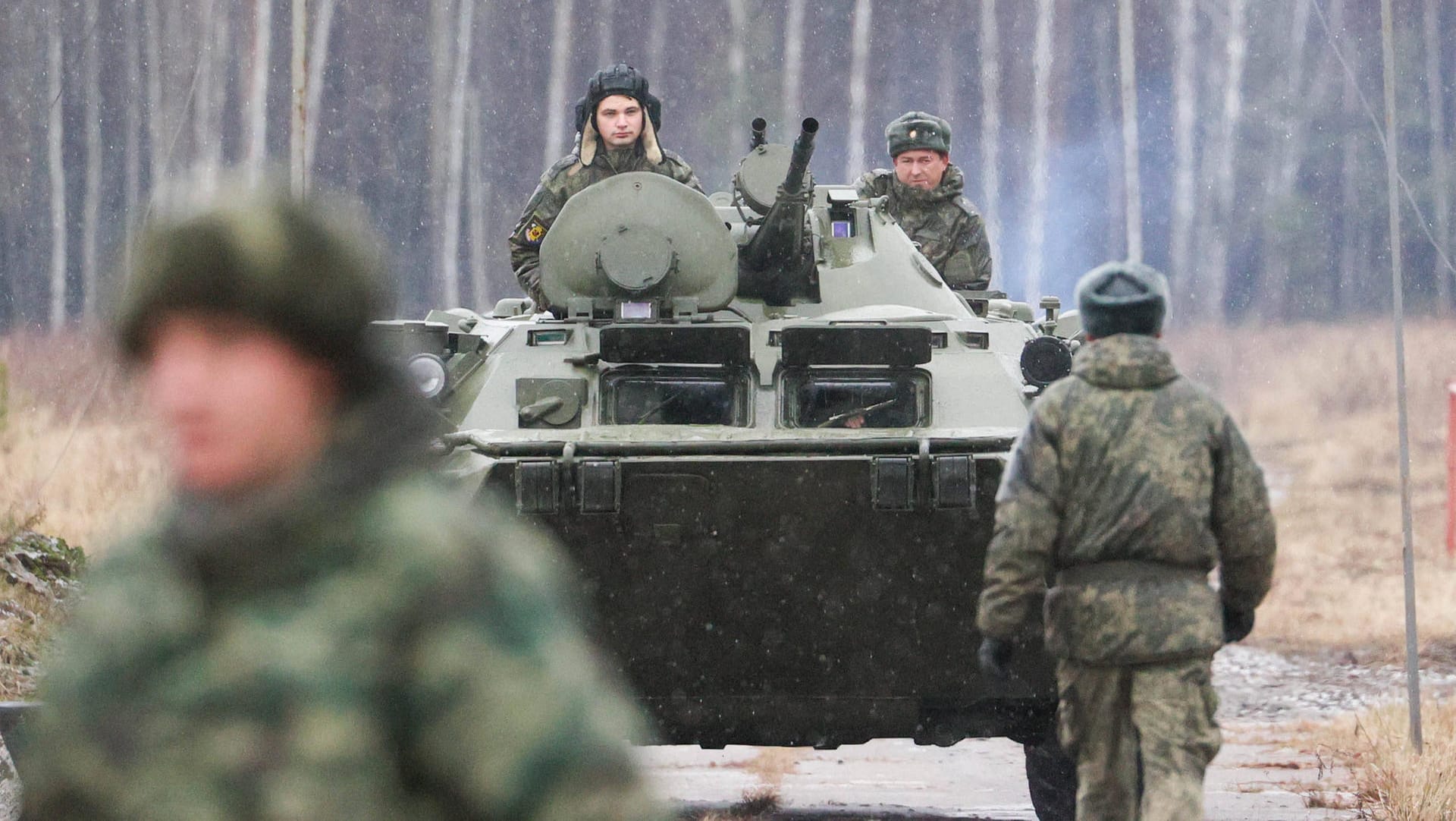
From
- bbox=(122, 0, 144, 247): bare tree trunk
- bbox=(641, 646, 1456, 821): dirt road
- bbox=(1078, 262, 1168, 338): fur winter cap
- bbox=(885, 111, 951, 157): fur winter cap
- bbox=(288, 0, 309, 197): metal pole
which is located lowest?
bbox=(641, 646, 1456, 821): dirt road

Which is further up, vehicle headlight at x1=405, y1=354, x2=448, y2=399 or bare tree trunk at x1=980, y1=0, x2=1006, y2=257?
bare tree trunk at x1=980, y1=0, x2=1006, y2=257

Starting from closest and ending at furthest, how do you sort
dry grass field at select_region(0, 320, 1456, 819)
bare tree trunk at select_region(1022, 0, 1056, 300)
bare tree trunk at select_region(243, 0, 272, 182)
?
1. dry grass field at select_region(0, 320, 1456, 819)
2. bare tree trunk at select_region(243, 0, 272, 182)
3. bare tree trunk at select_region(1022, 0, 1056, 300)

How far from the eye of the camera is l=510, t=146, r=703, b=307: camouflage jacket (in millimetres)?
8320

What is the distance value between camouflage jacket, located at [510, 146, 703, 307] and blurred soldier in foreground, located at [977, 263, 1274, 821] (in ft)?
11.2

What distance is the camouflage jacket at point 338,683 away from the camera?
171cm

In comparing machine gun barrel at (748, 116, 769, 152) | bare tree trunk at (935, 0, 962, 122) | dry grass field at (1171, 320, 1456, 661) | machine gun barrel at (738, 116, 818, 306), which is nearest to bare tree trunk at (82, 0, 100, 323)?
bare tree trunk at (935, 0, 962, 122)

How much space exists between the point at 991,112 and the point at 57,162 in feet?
26.1

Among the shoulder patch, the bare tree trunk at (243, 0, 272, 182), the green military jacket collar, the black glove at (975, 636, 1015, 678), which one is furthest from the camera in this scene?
the bare tree trunk at (243, 0, 272, 182)

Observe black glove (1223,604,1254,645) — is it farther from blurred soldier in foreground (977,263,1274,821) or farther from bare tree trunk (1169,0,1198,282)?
bare tree trunk (1169,0,1198,282)

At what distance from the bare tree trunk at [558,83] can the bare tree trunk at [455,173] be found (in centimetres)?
70

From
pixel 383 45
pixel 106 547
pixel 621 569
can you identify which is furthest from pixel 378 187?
pixel 106 547

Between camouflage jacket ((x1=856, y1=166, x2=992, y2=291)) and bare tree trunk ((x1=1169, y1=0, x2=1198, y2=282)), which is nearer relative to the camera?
camouflage jacket ((x1=856, y1=166, x2=992, y2=291))

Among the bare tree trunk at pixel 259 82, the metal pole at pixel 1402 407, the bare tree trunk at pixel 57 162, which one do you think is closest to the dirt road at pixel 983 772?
the metal pole at pixel 1402 407

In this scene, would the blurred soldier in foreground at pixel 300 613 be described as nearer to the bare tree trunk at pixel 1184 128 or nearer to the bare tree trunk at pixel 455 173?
the bare tree trunk at pixel 455 173
